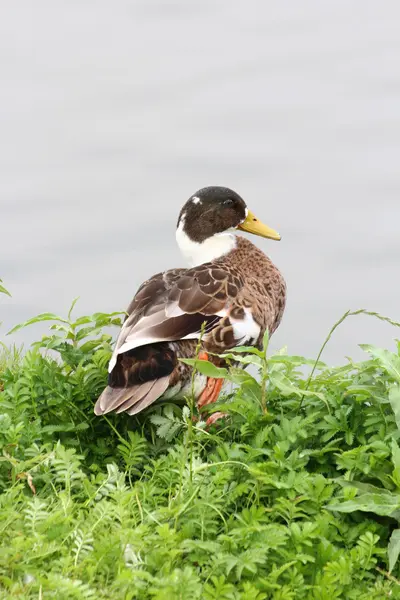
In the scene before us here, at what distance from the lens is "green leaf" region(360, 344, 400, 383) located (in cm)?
471

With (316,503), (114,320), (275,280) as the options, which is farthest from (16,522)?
(275,280)

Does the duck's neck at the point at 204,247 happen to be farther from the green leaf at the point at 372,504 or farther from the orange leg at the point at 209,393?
the green leaf at the point at 372,504

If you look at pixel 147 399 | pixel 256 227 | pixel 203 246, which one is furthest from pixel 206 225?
pixel 147 399

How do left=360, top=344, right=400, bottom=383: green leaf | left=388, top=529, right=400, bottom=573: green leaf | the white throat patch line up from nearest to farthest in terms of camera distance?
left=388, top=529, right=400, bottom=573: green leaf, left=360, top=344, right=400, bottom=383: green leaf, the white throat patch

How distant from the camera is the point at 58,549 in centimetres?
405

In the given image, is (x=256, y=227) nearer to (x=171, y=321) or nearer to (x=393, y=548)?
(x=171, y=321)

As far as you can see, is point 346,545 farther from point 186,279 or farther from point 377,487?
point 186,279

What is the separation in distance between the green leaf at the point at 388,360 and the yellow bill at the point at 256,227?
3.14 metres

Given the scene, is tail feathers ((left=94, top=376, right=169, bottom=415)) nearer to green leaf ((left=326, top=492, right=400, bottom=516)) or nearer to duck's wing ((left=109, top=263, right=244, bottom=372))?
duck's wing ((left=109, top=263, right=244, bottom=372))

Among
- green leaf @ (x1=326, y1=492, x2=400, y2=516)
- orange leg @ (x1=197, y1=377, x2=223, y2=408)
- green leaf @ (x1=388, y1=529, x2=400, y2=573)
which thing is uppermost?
green leaf @ (x1=326, y1=492, x2=400, y2=516)

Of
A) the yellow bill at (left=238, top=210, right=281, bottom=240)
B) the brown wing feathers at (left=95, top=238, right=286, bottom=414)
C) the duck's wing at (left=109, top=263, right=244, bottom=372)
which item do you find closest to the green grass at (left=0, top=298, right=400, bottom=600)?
the brown wing feathers at (left=95, top=238, right=286, bottom=414)

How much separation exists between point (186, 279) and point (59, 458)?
1730 mm

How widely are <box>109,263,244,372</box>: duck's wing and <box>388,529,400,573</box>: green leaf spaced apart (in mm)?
1984

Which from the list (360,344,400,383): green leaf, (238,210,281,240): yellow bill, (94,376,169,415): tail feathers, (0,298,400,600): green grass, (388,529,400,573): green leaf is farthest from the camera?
(238,210,281,240): yellow bill
